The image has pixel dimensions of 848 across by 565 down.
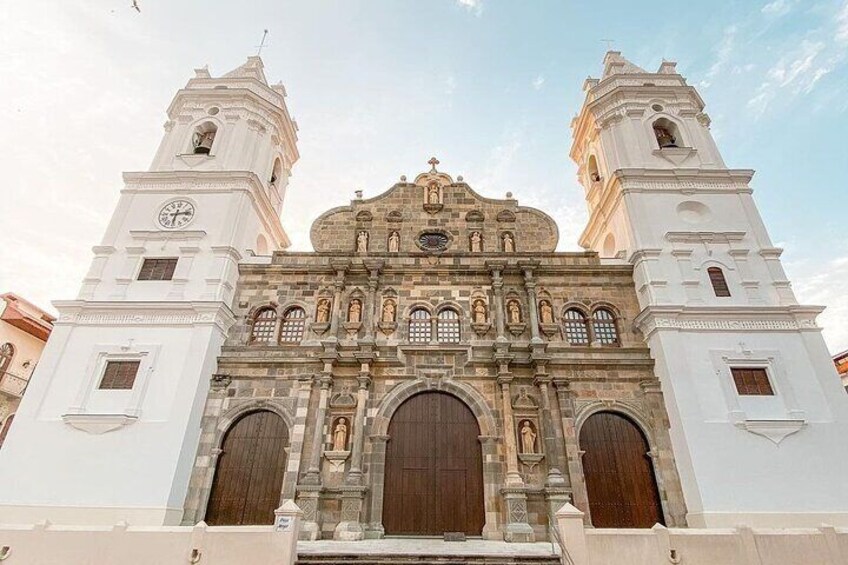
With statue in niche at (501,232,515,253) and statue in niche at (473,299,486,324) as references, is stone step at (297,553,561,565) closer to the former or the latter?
statue in niche at (473,299,486,324)

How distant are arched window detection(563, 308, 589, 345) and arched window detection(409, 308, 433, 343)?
4.61m

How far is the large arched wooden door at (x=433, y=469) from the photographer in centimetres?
1262

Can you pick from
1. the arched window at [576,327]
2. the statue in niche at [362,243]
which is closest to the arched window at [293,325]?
the statue in niche at [362,243]

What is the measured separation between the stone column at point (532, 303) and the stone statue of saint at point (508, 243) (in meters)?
1.23

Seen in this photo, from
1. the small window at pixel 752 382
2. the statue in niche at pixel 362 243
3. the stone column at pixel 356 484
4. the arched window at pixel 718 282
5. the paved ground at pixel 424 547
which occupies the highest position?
the statue in niche at pixel 362 243

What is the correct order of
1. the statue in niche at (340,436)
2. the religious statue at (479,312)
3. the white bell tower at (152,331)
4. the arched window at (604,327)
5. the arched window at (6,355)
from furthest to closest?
the arched window at (6,355) → the religious statue at (479,312) → the arched window at (604,327) → the statue in niche at (340,436) → the white bell tower at (152,331)

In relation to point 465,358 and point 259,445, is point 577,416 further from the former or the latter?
point 259,445

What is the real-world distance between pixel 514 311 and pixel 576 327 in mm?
2151

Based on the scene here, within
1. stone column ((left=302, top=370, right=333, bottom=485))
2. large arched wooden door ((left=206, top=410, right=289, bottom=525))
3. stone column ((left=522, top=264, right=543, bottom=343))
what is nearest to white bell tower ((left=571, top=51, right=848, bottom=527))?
stone column ((left=522, top=264, right=543, bottom=343))

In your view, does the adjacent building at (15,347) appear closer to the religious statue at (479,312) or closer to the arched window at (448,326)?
the arched window at (448,326)

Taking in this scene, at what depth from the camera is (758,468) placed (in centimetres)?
1205

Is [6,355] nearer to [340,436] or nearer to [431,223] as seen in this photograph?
[340,436]

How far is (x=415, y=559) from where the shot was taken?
934cm

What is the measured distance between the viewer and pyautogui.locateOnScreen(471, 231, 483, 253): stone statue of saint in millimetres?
16875
